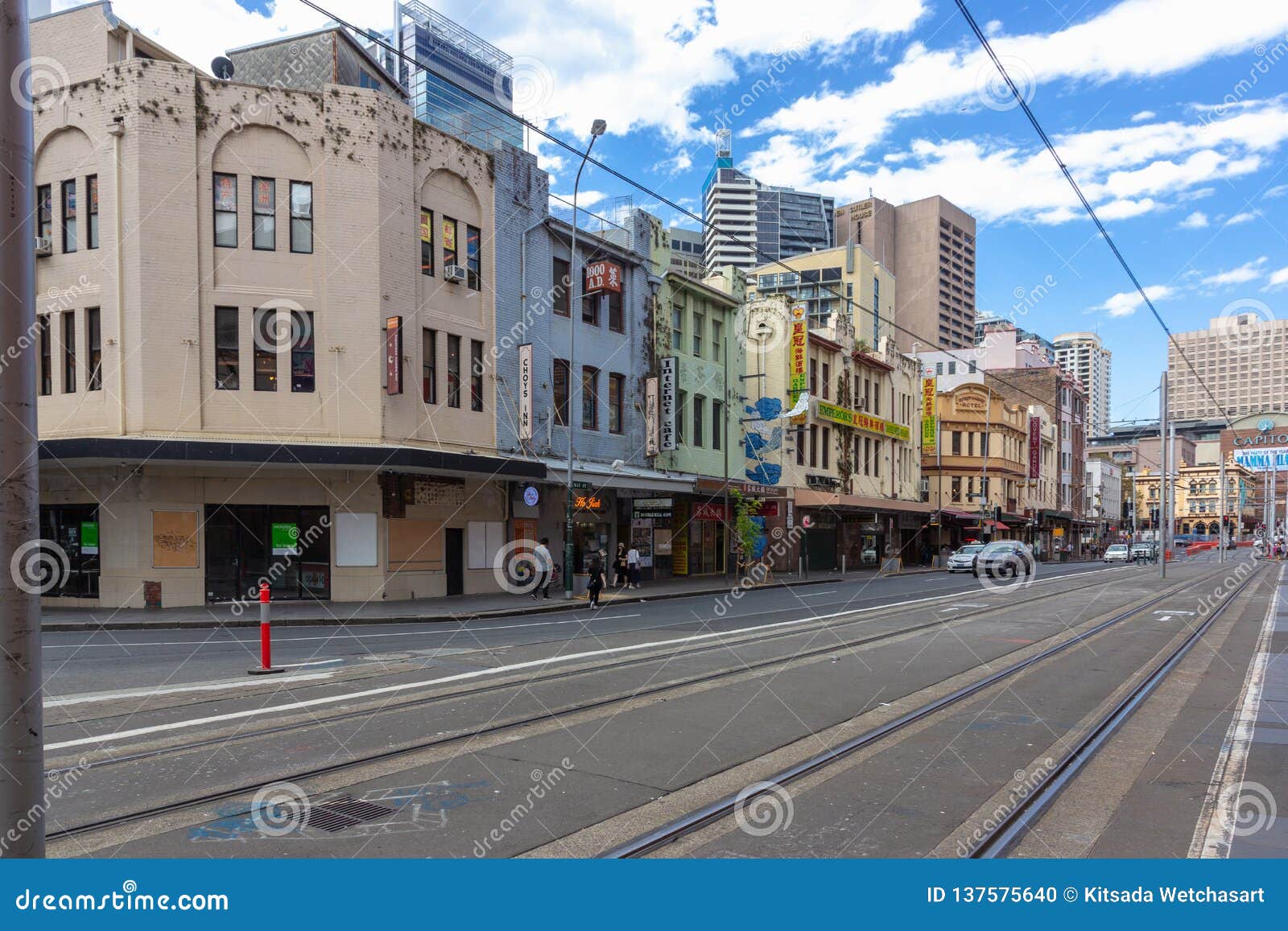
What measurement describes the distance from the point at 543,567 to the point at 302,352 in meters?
9.05

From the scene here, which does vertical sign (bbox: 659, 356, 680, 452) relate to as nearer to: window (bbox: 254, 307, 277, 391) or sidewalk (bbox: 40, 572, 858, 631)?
sidewalk (bbox: 40, 572, 858, 631)

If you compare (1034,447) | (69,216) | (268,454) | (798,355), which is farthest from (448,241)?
(1034,447)

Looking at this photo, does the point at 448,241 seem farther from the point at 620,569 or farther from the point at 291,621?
the point at 291,621

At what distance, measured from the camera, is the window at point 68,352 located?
22.5 meters

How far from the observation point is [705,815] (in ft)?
20.3

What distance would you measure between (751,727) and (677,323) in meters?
28.0

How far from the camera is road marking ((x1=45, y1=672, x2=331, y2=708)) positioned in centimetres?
1020

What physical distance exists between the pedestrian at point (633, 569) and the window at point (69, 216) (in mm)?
18054

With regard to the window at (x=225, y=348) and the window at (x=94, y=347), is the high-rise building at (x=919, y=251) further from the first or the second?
the window at (x=94, y=347)

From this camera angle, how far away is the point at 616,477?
29.7 metres

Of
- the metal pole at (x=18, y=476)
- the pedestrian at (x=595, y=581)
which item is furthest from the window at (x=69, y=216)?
the metal pole at (x=18, y=476)

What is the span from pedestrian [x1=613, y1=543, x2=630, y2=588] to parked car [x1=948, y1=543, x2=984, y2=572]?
64.8ft

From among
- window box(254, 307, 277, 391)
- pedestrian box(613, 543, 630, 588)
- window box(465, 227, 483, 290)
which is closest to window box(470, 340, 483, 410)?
window box(465, 227, 483, 290)

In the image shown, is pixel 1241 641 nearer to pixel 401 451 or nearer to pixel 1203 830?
pixel 1203 830
